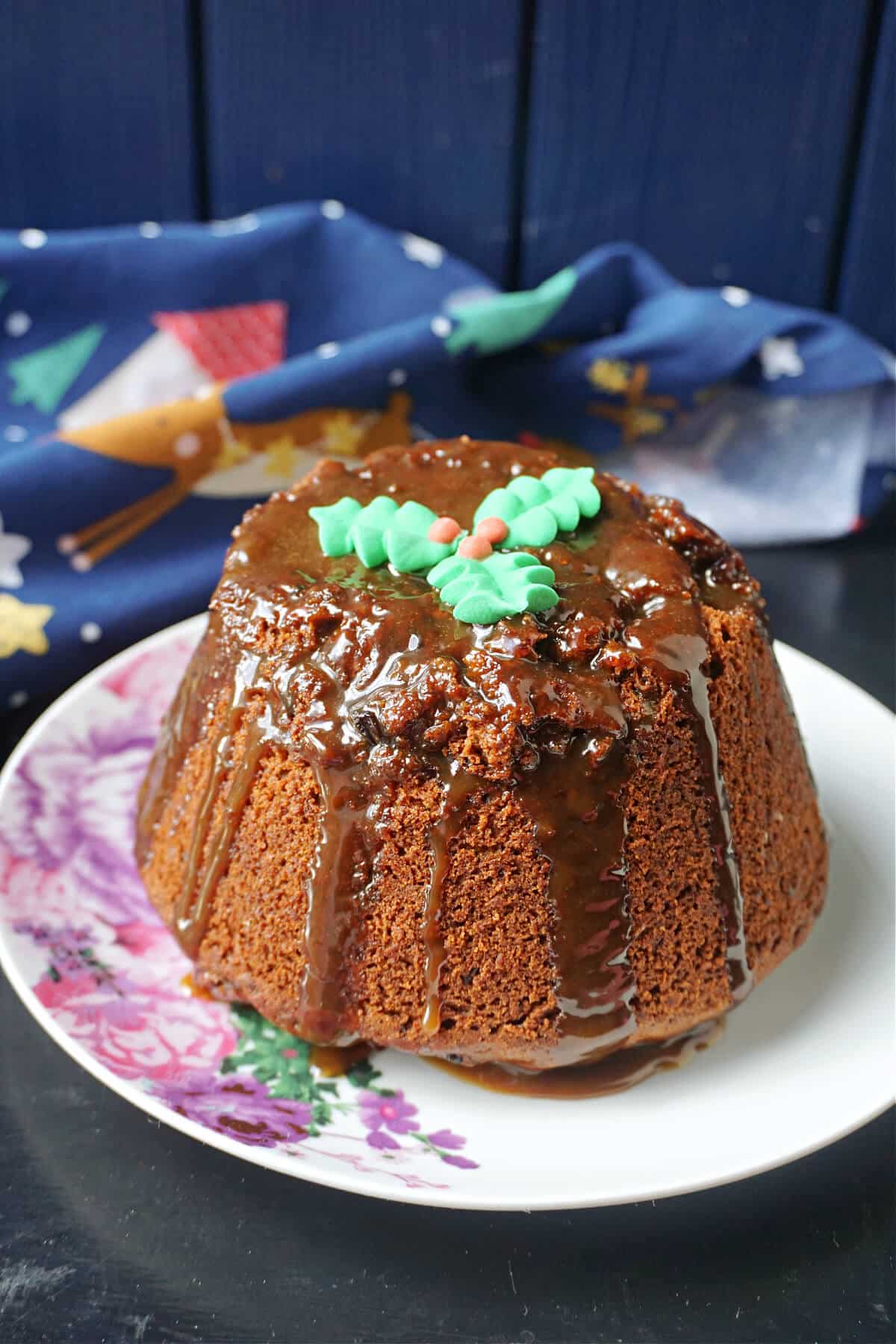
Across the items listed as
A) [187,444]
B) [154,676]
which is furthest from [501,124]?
[154,676]

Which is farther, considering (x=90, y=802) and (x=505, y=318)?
(x=505, y=318)

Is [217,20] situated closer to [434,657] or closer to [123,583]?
[123,583]

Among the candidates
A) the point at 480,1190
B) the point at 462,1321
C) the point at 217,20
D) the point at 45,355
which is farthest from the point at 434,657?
the point at 217,20

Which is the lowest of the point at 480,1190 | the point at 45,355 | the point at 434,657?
the point at 480,1190

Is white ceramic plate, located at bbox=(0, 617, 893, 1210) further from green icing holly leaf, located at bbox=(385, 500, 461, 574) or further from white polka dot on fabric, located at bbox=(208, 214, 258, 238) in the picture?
white polka dot on fabric, located at bbox=(208, 214, 258, 238)

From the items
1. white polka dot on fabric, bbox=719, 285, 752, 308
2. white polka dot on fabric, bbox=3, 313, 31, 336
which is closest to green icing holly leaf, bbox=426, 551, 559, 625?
white polka dot on fabric, bbox=719, 285, 752, 308

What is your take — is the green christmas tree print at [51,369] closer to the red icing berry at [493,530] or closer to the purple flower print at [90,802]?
the purple flower print at [90,802]

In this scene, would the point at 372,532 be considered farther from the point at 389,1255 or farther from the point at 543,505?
the point at 389,1255
